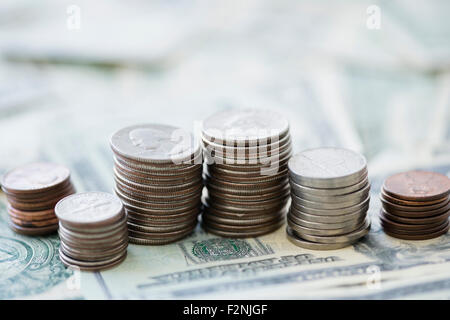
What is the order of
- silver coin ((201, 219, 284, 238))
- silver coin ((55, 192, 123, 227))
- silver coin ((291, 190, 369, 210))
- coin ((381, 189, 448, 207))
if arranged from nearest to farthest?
silver coin ((55, 192, 123, 227)) < silver coin ((291, 190, 369, 210)) < coin ((381, 189, 448, 207)) < silver coin ((201, 219, 284, 238))

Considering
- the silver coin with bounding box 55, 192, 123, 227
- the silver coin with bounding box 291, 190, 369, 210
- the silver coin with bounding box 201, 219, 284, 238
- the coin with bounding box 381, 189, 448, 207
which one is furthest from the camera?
the silver coin with bounding box 201, 219, 284, 238

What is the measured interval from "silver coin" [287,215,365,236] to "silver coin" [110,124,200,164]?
0.52 metres

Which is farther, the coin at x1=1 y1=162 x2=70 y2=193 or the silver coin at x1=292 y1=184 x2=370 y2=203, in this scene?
the coin at x1=1 y1=162 x2=70 y2=193

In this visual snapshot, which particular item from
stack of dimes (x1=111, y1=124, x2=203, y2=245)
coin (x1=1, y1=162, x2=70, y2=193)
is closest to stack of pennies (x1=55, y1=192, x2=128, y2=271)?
stack of dimes (x1=111, y1=124, x2=203, y2=245)

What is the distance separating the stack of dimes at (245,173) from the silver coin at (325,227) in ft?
0.56

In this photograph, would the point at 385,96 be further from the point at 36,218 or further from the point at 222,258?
the point at 36,218

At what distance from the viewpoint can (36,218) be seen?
3166 mm

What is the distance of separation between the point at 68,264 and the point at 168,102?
197 centimetres

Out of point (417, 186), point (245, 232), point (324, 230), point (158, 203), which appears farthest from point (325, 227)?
point (158, 203)

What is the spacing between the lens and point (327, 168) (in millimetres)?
2973

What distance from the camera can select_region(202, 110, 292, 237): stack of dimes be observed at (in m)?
3.02

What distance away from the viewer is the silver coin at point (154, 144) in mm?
2973

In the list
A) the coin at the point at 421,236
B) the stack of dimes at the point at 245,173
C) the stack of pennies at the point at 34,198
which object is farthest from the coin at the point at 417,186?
the stack of pennies at the point at 34,198

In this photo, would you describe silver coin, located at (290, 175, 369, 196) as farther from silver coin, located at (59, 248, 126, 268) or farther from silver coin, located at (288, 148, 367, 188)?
silver coin, located at (59, 248, 126, 268)
